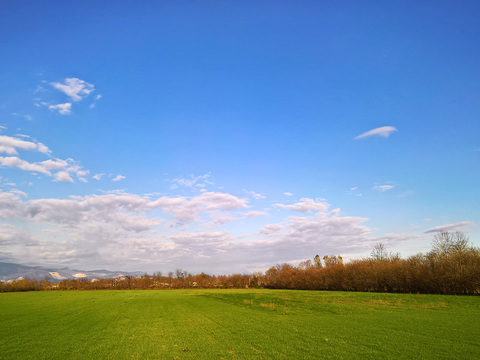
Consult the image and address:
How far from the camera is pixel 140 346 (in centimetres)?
1462

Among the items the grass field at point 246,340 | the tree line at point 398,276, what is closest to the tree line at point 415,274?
the tree line at point 398,276

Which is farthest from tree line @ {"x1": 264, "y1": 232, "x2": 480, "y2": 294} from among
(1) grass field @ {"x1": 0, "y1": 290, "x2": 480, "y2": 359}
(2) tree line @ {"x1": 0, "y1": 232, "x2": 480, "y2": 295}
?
(1) grass field @ {"x1": 0, "y1": 290, "x2": 480, "y2": 359}

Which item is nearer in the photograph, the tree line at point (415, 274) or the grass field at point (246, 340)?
the grass field at point (246, 340)

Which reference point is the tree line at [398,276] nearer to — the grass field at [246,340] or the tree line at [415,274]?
the tree line at [415,274]

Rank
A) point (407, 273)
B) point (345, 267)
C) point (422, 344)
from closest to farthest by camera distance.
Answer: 1. point (422, 344)
2. point (407, 273)
3. point (345, 267)

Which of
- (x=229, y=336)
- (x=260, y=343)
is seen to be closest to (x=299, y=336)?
(x=260, y=343)

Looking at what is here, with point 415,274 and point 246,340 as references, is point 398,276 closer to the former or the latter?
point 415,274

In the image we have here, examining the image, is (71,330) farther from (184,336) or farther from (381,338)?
(381,338)

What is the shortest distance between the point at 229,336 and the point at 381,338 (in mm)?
8601

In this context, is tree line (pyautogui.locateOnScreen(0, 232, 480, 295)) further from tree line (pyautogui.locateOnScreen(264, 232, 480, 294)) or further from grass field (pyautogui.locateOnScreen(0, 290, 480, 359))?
grass field (pyautogui.locateOnScreen(0, 290, 480, 359))

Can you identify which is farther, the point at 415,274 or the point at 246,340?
the point at 415,274

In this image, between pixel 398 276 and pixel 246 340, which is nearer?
pixel 246 340

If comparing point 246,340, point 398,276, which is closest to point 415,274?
point 398,276

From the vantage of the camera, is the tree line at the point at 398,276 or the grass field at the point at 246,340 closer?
the grass field at the point at 246,340
